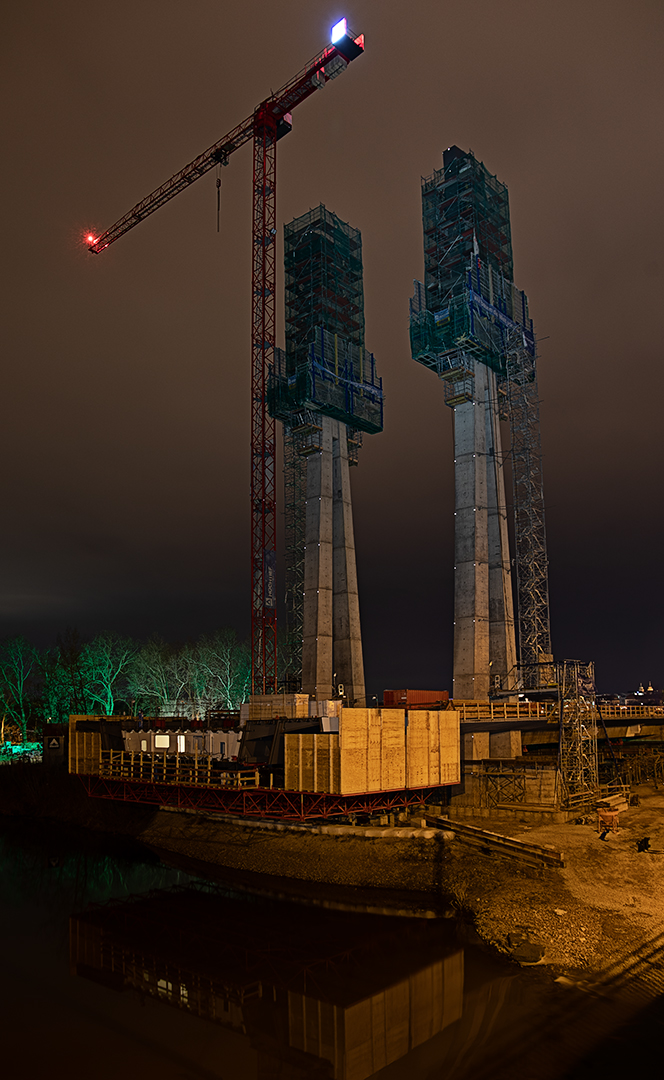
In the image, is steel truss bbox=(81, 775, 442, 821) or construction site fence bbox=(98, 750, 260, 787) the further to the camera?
construction site fence bbox=(98, 750, 260, 787)

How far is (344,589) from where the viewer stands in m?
77.4

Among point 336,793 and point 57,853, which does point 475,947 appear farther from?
point 57,853

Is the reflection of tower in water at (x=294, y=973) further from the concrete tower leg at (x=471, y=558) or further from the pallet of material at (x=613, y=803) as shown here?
the concrete tower leg at (x=471, y=558)

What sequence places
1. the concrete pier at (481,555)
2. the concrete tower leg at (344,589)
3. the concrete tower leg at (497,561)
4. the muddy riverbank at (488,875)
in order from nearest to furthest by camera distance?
the muddy riverbank at (488,875) < the concrete pier at (481,555) < the concrete tower leg at (497,561) < the concrete tower leg at (344,589)

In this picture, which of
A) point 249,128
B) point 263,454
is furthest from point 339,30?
point 263,454

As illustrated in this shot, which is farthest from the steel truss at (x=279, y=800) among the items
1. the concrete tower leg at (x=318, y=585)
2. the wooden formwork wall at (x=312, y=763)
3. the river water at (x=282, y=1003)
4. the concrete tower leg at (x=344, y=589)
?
the concrete tower leg at (x=344, y=589)

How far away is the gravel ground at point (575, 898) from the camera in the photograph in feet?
76.2

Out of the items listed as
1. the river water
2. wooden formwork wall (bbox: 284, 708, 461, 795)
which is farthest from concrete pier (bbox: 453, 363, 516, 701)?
the river water

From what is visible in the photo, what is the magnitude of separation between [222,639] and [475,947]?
269ft

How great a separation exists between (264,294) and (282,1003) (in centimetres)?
8151

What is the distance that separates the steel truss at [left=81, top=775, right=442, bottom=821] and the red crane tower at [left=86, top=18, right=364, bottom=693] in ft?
118

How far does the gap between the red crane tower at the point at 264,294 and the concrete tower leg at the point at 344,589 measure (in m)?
8.60

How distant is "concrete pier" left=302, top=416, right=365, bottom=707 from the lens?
7212 centimetres

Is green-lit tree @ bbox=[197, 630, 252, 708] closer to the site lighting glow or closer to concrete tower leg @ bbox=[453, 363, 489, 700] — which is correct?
concrete tower leg @ bbox=[453, 363, 489, 700]
